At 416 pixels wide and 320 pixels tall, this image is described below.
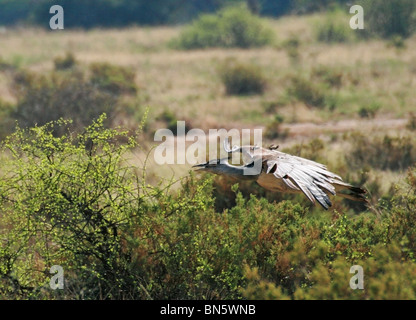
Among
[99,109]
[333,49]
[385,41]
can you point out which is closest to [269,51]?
[333,49]

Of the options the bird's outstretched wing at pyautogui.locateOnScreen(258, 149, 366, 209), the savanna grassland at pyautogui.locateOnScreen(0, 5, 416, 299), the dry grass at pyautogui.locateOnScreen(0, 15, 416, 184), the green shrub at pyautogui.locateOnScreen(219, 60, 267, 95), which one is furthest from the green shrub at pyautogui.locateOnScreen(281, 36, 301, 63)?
the bird's outstretched wing at pyautogui.locateOnScreen(258, 149, 366, 209)

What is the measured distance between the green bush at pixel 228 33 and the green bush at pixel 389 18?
16.4 ft

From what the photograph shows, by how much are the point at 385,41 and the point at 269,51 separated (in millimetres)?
5284

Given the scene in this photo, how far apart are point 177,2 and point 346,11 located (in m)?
16.5

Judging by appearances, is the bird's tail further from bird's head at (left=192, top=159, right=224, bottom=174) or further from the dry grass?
the dry grass

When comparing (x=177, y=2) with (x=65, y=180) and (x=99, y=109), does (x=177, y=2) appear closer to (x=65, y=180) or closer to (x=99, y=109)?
(x=99, y=109)

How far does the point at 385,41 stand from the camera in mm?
32594

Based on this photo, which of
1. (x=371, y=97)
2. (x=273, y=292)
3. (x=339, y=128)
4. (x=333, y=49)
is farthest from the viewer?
(x=333, y=49)

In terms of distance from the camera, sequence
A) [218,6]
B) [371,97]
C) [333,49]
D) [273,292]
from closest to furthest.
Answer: [273,292] < [371,97] < [333,49] < [218,6]

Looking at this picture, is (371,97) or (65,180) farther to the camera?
(371,97)

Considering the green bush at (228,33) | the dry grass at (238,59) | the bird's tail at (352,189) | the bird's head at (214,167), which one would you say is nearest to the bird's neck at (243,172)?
the bird's head at (214,167)

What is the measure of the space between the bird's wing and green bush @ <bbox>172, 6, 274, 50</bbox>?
94.9 feet

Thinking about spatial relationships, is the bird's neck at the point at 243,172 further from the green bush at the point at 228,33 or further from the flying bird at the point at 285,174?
the green bush at the point at 228,33

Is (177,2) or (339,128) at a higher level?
(177,2)
